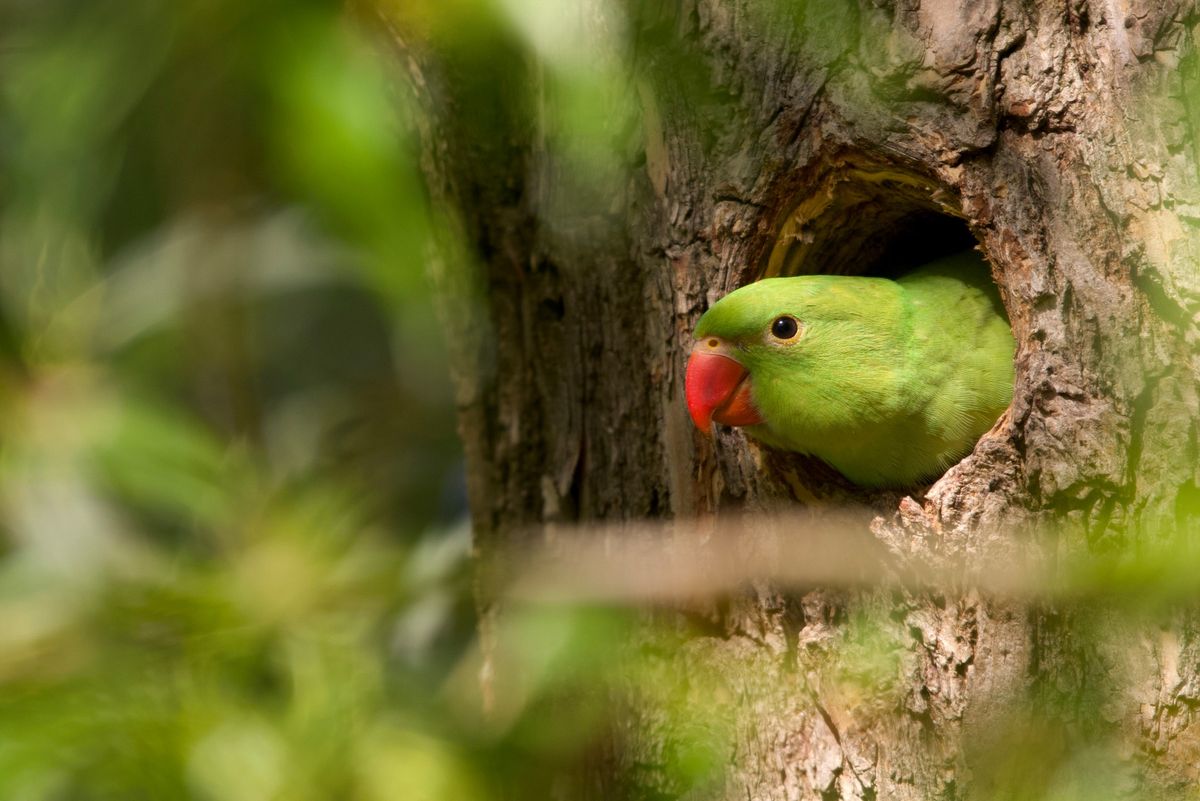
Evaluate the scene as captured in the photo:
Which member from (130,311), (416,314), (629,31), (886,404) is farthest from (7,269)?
(886,404)

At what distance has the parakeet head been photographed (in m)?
2.49

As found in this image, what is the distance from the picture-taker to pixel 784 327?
2609mm

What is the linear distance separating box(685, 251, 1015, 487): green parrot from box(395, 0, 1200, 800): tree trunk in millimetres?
90

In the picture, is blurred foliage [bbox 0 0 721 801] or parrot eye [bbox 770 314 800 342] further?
parrot eye [bbox 770 314 800 342]

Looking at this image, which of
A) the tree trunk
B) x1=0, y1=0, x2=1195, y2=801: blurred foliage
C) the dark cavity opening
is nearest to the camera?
the tree trunk

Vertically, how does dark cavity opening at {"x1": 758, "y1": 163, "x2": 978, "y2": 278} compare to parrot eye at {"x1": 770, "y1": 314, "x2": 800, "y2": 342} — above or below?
above

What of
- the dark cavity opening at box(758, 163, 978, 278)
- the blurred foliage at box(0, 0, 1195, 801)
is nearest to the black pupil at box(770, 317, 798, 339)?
the dark cavity opening at box(758, 163, 978, 278)

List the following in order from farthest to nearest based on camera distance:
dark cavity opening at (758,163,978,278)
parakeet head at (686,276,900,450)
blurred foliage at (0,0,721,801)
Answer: parakeet head at (686,276,900,450) < dark cavity opening at (758,163,978,278) < blurred foliage at (0,0,721,801)

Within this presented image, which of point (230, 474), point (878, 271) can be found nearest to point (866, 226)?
point (878, 271)

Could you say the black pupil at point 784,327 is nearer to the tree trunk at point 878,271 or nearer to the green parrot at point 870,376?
the green parrot at point 870,376

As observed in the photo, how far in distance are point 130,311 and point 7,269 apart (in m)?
0.54

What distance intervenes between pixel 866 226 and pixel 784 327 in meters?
0.35

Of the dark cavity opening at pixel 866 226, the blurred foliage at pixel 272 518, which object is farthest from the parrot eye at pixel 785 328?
the blurred foliage at pixel 272 518

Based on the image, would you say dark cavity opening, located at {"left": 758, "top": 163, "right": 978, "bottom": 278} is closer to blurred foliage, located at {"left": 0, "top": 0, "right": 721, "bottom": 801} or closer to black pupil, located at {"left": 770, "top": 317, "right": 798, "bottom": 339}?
black pupil, located at {"left": 770, "top": 317, "right": 798, "bottom": 339}
